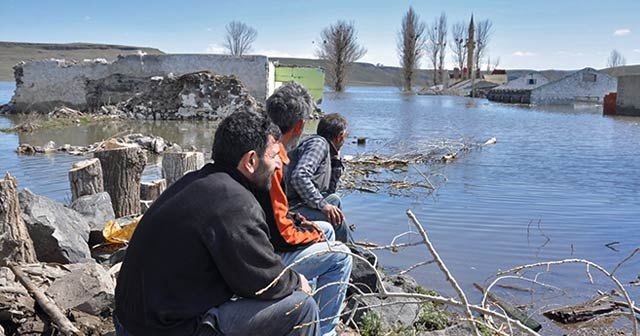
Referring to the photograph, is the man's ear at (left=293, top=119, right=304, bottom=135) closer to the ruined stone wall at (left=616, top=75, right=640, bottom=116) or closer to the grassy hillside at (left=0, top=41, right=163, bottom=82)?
the ruined stone wall at (left=616, top=75, right=640, bottom=116)

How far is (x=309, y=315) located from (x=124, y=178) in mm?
4650

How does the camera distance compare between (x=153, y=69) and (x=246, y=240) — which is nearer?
(x=246, y=240)

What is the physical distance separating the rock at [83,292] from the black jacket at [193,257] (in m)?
1.30

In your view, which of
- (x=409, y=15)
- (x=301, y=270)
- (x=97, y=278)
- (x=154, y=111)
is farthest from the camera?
(x=409, y=15)

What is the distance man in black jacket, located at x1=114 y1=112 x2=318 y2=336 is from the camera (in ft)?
9.41

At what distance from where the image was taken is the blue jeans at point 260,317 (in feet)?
9.65

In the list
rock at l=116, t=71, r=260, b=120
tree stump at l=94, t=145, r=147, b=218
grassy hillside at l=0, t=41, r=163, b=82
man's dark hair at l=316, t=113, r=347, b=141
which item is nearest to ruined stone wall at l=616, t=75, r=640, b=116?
rock at l=116, t=71, r=260, b=120

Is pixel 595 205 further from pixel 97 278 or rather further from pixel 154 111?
pixel 154 111

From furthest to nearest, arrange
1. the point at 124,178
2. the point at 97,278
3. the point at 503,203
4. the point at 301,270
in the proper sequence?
1. the point at 503,203
2. the point at 124,178
3. the point at 97,278
4. the point at 301,270

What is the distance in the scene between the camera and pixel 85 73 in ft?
95.7

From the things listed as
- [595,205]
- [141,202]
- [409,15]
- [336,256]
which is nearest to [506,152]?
[595,205]

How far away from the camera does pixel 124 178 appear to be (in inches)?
285

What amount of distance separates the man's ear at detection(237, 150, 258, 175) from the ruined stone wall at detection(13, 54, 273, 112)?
2626 cm

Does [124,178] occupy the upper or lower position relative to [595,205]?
upper
